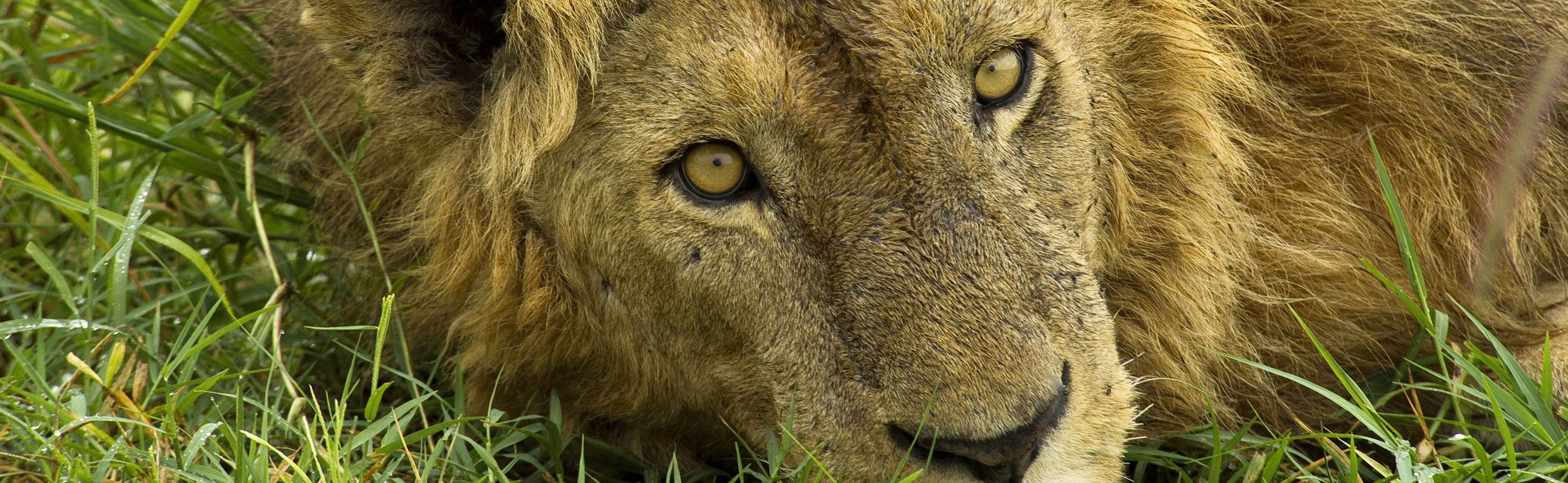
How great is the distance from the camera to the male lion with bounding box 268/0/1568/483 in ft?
8.23

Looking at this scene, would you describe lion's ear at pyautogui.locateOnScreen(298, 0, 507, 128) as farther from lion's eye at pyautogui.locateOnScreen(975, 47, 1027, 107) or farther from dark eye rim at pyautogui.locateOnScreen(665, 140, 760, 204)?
lion's eye at pyautogui.locateOnScreen(975, 47, 1027, 107)

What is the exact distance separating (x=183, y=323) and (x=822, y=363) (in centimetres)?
213

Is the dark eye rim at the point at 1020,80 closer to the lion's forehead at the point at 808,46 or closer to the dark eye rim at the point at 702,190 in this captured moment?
the lion's forehead at the point at 808,46

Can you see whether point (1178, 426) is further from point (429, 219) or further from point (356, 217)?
point (356, 217)

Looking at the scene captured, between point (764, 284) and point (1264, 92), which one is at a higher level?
point (1264, 92)

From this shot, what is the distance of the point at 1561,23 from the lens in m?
3.31

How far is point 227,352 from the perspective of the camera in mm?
3771

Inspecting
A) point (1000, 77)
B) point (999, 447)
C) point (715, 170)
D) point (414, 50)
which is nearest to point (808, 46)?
point (715, 170)

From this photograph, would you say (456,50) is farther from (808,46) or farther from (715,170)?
(808,46)

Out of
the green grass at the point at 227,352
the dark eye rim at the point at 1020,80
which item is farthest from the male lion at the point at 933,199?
the green grass at the point at 227,352

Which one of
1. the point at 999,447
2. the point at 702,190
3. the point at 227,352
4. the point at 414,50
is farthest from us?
the point at 227,352

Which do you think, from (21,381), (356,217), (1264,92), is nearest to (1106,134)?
(1264,92)

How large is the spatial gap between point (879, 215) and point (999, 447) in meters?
0.48

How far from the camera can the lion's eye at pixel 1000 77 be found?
2.64 metres
